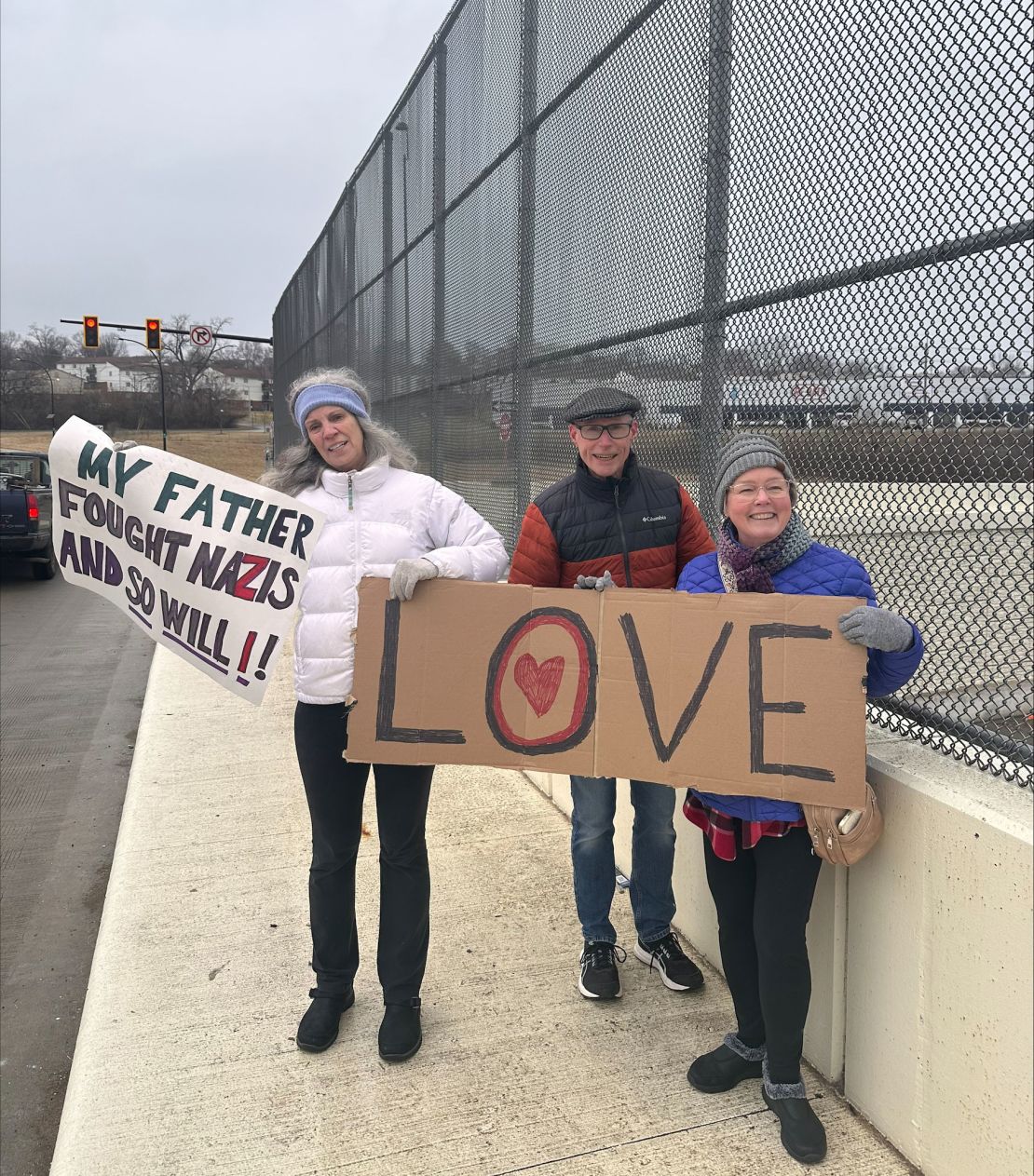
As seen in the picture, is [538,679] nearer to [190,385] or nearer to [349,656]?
[349,656]

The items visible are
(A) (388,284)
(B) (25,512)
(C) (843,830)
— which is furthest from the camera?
(B) (25,512)

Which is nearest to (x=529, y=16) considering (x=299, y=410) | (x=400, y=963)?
(x=299, y=410)

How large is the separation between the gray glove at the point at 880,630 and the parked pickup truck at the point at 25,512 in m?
12.6

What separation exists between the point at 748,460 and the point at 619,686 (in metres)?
0.66

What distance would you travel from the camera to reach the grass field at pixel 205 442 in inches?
1500

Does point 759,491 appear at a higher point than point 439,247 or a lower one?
lower

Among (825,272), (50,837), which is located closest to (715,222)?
(825,272)

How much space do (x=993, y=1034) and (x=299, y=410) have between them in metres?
2.25

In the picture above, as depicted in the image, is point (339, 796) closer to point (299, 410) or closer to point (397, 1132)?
point (397, 1132)

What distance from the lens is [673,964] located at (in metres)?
3.01

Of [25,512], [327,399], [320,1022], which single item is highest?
[327,399]

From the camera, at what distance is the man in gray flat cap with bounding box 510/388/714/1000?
2.65m

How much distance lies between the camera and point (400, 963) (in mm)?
2758

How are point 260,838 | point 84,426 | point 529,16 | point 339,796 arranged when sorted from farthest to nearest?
point 529,16, point 260,838, point 84,426, point 339,796
